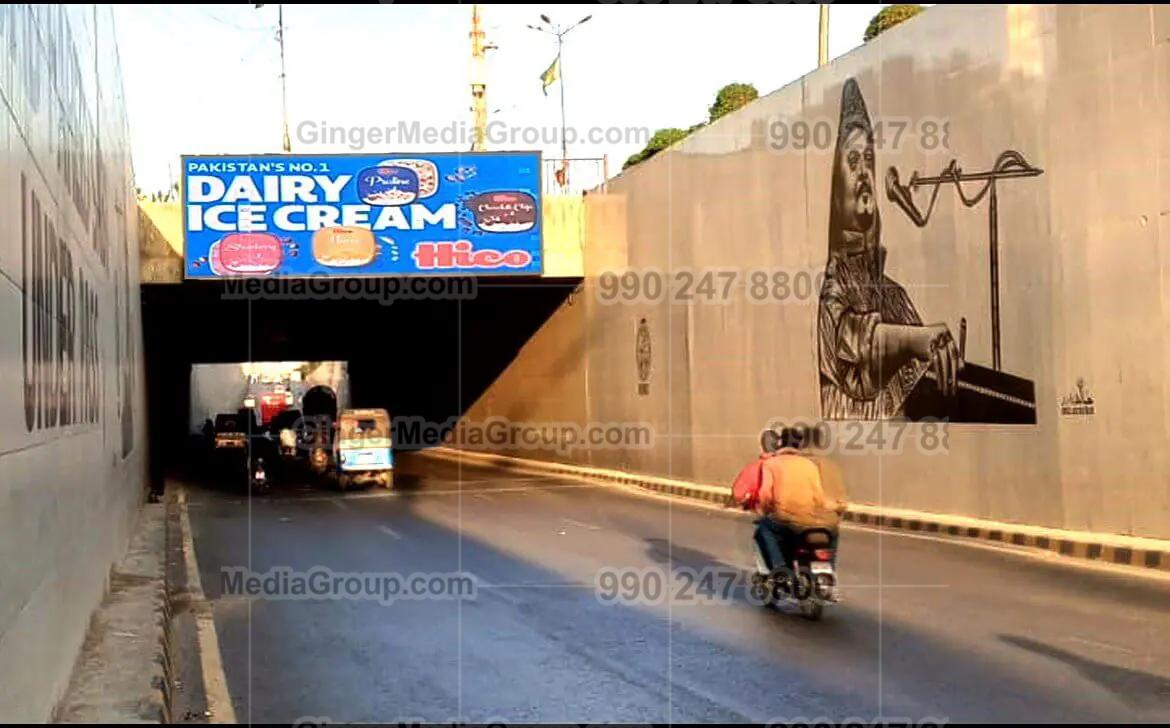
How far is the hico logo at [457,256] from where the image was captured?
3011cm

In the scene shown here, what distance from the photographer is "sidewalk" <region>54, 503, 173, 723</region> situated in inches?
271

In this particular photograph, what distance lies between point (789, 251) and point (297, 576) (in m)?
12.0

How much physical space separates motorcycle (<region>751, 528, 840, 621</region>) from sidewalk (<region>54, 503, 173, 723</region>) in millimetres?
4868

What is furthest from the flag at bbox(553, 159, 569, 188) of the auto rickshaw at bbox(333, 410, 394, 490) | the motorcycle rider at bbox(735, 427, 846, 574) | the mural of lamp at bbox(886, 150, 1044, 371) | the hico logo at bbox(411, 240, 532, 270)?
the motorcycle rider at bbox(735, 427, 846, 574)

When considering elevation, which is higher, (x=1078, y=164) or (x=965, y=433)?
(x=1078, y=164)

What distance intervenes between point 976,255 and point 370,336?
32.5 metres

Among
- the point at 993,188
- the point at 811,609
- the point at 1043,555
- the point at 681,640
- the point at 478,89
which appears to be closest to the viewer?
the point at 681,640

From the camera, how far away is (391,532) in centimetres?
1806

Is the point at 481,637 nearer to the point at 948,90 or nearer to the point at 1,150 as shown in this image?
the point at 1,150

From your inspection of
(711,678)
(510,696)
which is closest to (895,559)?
(711,678)

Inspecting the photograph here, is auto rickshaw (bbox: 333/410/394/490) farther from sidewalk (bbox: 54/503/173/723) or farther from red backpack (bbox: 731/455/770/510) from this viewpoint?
red backpack (bbox: 731/455/770/510)

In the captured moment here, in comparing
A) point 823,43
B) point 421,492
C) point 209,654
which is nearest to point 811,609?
point 209,654

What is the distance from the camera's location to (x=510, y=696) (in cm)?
759

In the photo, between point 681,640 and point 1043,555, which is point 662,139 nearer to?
point 1043,555
